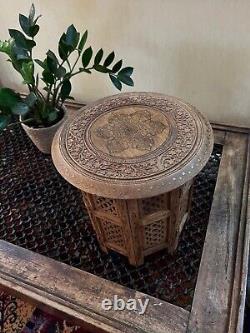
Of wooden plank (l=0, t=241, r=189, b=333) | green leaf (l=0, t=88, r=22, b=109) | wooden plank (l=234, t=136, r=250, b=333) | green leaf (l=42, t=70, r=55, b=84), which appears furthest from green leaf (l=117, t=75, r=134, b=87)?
wooden plank (l=0, t=241, r=189, b=333)

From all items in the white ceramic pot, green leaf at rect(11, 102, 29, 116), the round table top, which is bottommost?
the white ceramic pot

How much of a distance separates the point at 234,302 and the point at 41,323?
520 mm

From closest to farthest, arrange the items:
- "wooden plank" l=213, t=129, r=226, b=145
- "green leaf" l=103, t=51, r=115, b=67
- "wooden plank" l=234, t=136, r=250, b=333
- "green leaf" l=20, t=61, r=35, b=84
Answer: "wooden plank" l=234, t=136, r=250, b=333 < "green leaf" l=20, t=61, r=35, b=84 < "green leaf" l=103, t=51, r=115, b=67 < "wooden plank" l=213, t=129, r=226, b=145

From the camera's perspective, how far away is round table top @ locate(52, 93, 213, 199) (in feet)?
2.02

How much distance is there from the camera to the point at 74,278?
733 millimetres

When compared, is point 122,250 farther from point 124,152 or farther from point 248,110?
point 248,110

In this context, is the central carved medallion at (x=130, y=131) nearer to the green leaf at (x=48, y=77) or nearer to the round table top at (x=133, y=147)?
Answer: the round table top at (x=133, y=147)

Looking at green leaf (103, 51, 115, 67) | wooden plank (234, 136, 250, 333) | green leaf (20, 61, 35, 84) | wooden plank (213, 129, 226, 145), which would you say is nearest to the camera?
wooden plank (234, 136, 250, 333)

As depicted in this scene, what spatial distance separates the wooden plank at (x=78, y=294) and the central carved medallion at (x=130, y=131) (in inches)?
12.7

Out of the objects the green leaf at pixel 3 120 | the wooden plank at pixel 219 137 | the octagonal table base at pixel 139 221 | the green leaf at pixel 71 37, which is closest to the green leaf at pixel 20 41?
the green leaf at pixel 71 37

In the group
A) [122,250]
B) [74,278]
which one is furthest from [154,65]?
[74,278]

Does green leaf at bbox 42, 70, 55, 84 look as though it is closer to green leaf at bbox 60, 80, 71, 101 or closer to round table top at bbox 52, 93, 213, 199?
green leaf at bbox 60, 80, 71, 101

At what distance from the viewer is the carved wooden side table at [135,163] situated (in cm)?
62

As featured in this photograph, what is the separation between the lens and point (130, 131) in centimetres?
73
